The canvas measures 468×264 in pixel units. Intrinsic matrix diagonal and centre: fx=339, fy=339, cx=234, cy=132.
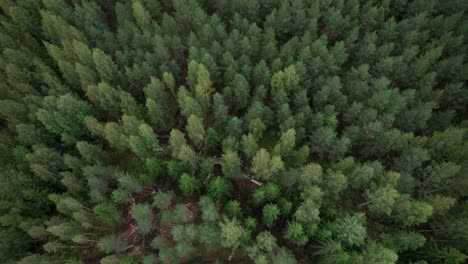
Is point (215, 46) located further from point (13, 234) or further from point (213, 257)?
point (13, 234)

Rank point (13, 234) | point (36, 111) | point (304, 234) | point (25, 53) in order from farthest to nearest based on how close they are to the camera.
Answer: point (25, 53) → point (36, 111) → point (13, 234) → point (304, 234)

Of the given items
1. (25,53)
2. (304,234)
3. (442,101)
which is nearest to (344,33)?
(442,101)

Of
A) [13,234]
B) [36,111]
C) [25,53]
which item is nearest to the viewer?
[13,234]

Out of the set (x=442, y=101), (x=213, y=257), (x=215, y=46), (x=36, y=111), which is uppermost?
(x=215, y=46)

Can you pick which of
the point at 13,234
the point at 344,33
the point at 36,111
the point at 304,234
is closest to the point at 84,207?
the point at 13,234

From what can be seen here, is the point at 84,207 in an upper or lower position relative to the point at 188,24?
lower

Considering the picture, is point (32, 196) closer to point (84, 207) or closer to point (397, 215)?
point (84, 207)

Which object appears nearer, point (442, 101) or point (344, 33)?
point (442, 101)
